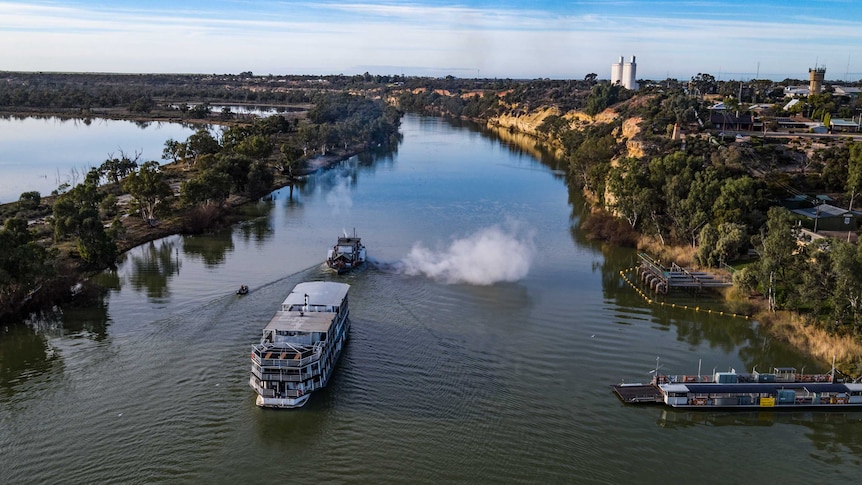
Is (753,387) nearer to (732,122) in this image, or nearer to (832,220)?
(832,220)

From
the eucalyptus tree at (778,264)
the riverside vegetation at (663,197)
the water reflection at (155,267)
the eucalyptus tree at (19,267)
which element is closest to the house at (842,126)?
the riverside vegetation at (663,197)

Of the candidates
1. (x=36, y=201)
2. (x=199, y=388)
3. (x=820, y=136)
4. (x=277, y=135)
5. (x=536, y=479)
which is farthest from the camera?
(x=277, y=135)

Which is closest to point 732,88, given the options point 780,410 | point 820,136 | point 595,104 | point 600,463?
point 595,104

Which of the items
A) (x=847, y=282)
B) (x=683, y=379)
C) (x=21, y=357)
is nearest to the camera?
(x=683, y=379)

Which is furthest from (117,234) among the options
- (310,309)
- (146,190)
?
(310,309)

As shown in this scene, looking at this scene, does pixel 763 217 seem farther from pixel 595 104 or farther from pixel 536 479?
pixel 595 104

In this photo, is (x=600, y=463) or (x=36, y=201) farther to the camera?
(x=36, y=201)

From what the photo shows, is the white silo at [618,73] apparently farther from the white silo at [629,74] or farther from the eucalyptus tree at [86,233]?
the eucalyptus tree at [86,233]
